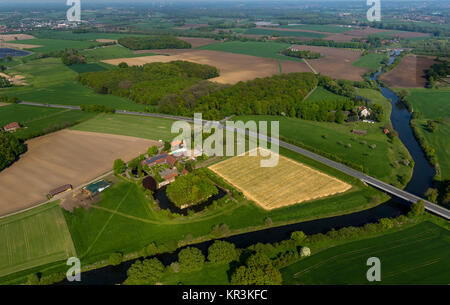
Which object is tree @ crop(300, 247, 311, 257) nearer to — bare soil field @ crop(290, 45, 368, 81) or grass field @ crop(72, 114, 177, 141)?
grass field @ crop(72, 114, 177, 141)

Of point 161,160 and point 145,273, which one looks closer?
point 145,273

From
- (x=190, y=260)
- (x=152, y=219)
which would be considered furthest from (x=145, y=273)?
(x=152, y=219)

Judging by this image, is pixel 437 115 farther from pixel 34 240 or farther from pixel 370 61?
pixel 34 240

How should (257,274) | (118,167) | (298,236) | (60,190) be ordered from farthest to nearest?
1. (118,167)
2. (60,190)
3. (298,236)
4. (257,274)

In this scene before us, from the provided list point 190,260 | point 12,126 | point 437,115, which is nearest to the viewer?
point 190,260

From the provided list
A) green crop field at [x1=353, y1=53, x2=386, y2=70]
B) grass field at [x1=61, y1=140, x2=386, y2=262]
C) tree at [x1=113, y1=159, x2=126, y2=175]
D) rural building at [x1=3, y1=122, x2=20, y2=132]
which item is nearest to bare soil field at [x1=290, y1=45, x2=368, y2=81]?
green crop field at [x1=353, y1=53, x2=386, y2=70]

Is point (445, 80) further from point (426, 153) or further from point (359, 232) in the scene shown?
point (359, 232)

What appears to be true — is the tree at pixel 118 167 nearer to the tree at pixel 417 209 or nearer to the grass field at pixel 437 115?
the tree at pixel 417 209

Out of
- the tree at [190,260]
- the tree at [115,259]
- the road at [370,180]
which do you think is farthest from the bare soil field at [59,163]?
the road at [370,180]
